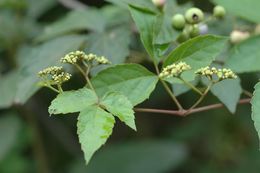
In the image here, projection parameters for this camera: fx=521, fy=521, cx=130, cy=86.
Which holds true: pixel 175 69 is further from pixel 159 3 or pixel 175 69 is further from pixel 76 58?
pixel 159 3

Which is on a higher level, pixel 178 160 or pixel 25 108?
pixel 25 108

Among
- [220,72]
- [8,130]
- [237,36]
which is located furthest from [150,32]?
[8,130]

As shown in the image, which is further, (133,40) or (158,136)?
(158,136)

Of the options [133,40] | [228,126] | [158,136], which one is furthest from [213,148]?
[133,40]

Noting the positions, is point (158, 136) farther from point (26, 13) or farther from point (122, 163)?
point (26, 13)

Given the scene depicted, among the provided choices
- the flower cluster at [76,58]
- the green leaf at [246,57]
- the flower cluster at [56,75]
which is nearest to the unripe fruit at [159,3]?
the green leaf at [246,57]
